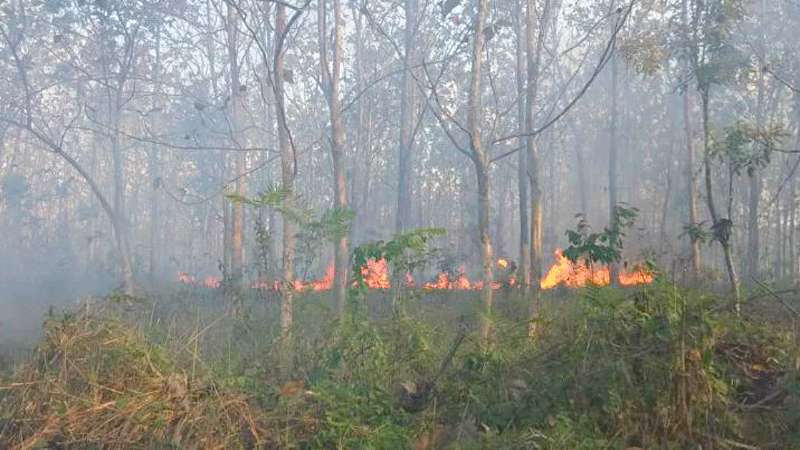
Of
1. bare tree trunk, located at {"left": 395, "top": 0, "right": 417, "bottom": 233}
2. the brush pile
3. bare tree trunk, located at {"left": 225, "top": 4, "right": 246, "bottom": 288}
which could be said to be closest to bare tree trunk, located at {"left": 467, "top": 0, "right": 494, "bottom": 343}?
the brush pile

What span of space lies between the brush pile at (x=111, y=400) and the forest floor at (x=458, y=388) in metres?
0.01

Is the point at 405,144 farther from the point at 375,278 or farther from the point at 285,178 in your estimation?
the point at 285,178

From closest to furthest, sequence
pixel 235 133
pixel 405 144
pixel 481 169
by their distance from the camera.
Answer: pixel 481 169, pixel 235 133, pixel 405 144

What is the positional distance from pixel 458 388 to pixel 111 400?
2715mm

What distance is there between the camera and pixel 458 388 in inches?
240

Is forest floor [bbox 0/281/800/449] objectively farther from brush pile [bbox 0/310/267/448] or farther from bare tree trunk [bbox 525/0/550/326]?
bare tree trunk [bbox 525/0/550/326]

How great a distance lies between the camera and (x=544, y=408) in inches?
214

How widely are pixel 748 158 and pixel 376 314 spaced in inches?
232

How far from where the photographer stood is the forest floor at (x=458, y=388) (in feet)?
16.8

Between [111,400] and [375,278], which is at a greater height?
[375,278]

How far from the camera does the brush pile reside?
5469 millimetres

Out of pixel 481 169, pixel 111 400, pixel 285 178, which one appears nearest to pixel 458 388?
pixel 111 400

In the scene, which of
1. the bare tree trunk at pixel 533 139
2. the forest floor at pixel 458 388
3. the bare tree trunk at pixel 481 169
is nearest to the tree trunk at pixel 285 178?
the forest floor at pixel 458 388

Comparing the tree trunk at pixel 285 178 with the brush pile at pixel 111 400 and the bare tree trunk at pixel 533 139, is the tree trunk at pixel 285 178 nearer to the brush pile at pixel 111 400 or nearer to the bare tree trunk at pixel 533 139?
the brush pile at pixel 111 400
